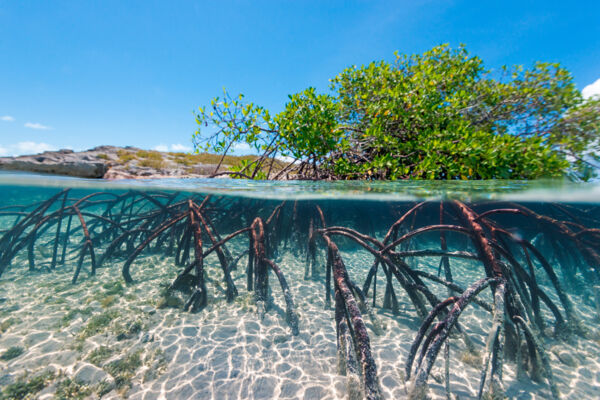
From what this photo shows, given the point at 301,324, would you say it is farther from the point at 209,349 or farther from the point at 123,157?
the point at 123,157

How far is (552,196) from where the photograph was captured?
629 cm

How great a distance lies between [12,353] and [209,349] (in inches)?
117

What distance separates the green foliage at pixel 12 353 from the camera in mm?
3215

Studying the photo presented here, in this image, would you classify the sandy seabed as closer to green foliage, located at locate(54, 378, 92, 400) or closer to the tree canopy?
green foliage, located at locate(54, 378, 92, 400)

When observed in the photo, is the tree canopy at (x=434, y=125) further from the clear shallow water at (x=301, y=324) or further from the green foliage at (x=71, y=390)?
the green foliage at (x=71, y=390)

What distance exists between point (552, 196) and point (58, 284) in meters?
13.9

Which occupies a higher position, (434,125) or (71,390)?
(434,125)

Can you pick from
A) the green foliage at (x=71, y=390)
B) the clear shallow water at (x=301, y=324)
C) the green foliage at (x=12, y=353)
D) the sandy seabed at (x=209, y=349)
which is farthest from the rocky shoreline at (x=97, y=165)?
the green foliage at (x=71, y=390)

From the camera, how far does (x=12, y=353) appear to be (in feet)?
10.8

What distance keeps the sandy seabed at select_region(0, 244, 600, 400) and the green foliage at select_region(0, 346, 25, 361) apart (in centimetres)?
4

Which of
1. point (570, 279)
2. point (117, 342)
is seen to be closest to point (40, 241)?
point (117, 342)

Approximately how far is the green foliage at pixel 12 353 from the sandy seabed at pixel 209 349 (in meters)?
0.04

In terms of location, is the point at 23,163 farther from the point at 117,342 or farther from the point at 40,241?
the point at 117,342

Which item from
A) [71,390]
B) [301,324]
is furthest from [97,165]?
[301,324]
